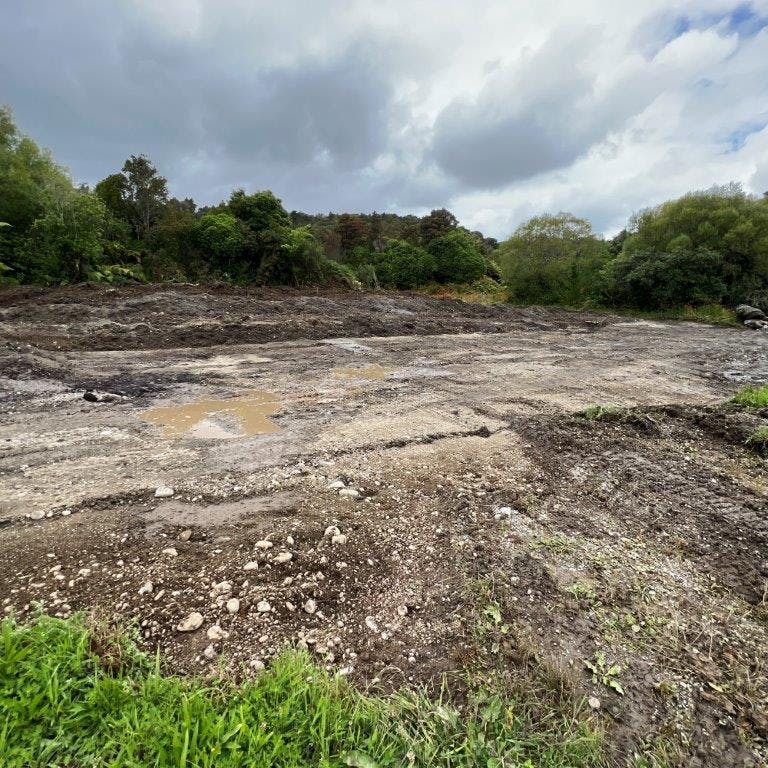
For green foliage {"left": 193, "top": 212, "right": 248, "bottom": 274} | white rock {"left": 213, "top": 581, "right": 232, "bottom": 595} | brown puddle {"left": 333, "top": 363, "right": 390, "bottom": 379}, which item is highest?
green foliage {"left": 193, "top": 212, "right": 248, "bottom": 274}

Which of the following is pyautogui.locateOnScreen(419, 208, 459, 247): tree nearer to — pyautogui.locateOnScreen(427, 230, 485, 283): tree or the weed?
pyautogui.locateOnScreen(427, 230, 485, 283): tree

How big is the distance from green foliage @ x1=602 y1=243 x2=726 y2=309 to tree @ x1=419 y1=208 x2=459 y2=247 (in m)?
16.2

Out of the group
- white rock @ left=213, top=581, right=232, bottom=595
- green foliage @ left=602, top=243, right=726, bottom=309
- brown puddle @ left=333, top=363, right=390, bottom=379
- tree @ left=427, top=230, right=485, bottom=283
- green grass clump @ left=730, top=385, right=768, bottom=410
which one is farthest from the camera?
tree @ left=427, top=230, right=485, bottom=283

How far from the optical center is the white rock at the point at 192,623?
2.07 metres

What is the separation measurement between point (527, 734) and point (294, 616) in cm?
125

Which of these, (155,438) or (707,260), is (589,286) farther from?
(155,438)

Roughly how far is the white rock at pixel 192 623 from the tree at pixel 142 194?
2508cm

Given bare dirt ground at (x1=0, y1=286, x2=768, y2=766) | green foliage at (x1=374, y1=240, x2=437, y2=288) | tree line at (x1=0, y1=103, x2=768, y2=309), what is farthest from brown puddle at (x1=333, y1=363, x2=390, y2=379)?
green foliage at (x1=374, y1=240, x2=437, y2=288)

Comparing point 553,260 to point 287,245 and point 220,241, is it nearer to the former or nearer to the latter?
point 287,245

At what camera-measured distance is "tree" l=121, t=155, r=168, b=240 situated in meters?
22.2

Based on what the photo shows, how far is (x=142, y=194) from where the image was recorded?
22469 millimetres

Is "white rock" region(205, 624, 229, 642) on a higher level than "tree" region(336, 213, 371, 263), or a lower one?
lower

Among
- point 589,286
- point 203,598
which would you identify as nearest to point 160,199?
point 589,286

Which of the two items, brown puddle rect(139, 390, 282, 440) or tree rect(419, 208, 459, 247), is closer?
brown puddle rect(139, 390, 282, 440)
